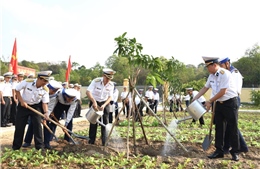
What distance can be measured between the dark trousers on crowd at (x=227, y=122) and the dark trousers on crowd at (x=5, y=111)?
22.5ft

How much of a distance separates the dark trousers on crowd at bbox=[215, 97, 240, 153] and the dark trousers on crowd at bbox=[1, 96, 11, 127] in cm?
684

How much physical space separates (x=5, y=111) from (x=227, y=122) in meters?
7.11

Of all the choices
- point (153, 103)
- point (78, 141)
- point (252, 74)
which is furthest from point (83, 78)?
point (78, 141)

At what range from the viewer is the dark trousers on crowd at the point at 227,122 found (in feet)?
15.8

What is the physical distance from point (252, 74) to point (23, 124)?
39491 mm

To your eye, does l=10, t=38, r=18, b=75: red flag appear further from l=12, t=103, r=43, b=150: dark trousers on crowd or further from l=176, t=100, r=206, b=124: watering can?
l=176, t=100, r=206, b=124: watering can

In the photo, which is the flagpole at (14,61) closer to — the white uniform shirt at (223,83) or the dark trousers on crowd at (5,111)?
the dark trousers on crowd at (5,111)

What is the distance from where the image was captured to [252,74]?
1569 inches

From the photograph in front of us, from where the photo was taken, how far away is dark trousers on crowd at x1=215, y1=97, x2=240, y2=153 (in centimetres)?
482

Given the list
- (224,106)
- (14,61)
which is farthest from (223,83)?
(14,61)

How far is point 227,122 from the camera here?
4.91 m

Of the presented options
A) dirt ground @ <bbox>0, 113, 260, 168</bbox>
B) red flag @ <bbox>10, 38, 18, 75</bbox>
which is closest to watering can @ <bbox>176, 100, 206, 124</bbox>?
dirt ground @ <bbox>0, 113, 260, 168</bbox>

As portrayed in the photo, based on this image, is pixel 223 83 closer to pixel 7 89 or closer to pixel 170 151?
pixel 170 151

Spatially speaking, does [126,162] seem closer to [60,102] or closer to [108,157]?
[108,157]
